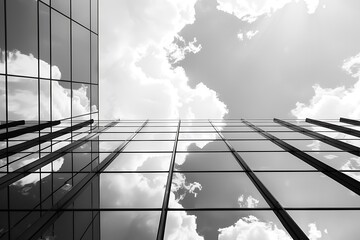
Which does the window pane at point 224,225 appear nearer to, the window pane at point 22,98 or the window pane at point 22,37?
the window pane at point 22,98

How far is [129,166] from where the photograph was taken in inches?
407

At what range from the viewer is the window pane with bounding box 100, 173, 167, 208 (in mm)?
7520

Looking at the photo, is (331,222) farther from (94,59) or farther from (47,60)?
(94,59)

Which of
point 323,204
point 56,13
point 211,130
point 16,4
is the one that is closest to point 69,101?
point 56,13

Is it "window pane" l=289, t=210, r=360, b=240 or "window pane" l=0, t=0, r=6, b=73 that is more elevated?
"window pane" l=0, t=0, r=6, b=73

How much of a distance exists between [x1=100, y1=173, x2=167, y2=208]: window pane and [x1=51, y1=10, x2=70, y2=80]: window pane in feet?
25.2

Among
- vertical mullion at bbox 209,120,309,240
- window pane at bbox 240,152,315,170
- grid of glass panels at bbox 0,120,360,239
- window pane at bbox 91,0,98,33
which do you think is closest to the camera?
vertical mullion at bbox 209,120,309,240

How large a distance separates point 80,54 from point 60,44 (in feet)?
7.18

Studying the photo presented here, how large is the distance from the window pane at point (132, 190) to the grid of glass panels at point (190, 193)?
0.10ft

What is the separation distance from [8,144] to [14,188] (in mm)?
3940

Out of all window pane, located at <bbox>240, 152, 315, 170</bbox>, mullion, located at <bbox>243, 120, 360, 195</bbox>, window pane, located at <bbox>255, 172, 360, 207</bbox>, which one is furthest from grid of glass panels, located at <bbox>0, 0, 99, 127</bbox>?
mullion, located at <bbox>243, 120, 360, 195</bbox>

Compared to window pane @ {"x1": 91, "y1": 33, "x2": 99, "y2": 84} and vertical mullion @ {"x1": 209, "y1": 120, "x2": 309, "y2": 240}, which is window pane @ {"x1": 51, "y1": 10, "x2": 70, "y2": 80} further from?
vertical mullion @ {"x1": 209, "y1": 120, "x2": 309, "y2": 240}

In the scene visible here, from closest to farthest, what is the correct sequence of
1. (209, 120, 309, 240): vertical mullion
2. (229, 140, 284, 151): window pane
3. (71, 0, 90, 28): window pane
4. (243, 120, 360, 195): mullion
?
(209, 120, 309, 240): vertical mullion < (243, 120, 360, 195): mullion < (229, 140, 284, 151): window pane < (71, 0, 90, 28): window pane

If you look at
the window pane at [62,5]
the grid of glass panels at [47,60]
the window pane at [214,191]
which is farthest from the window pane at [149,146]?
the window pane at [62,5]
